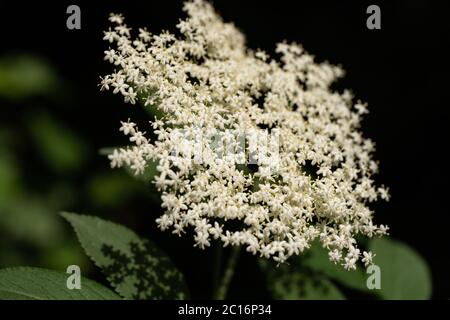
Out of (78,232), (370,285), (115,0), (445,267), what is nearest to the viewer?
(78,232)

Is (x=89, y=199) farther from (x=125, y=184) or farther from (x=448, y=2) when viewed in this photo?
(x=448, y=2)

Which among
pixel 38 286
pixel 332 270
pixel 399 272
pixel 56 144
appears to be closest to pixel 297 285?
pixel 332 270

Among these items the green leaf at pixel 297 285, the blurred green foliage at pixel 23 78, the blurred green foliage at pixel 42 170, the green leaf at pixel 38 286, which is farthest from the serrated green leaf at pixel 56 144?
the green leaf at pixel 38 286

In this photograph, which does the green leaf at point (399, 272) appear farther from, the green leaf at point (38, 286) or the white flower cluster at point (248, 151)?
the green leaf at point (38, 286)

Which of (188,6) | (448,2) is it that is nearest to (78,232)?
(188,6)

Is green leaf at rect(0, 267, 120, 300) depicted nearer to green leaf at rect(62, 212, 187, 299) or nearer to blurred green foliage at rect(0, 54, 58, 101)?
green leaf at rect(62, 212, 187, 299)

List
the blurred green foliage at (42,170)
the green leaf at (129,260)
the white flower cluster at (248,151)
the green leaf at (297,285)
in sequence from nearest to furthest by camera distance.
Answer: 1. the white flower cluster at (248,151)
2. the green leaf at (129,260)
3. the green leaf at (297,285)
4. the blurred green foliage at (42,170)

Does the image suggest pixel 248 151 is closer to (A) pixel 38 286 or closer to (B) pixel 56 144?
(A) pixel 38 286
